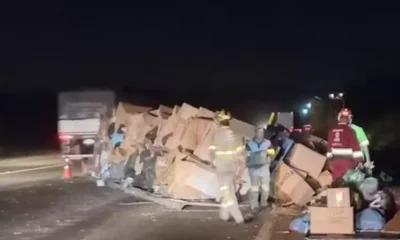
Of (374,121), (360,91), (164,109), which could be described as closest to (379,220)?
(164,109)

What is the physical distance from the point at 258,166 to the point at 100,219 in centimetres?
313

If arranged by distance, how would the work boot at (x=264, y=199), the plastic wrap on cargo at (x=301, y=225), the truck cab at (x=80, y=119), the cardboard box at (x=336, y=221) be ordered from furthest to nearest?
the truck cab at (x=80, y=119) < the work boot at (x=264, y=199) < the plastic wrap on cargo at (x=301, y=225) < the cardboard box at (x=336, y=221)

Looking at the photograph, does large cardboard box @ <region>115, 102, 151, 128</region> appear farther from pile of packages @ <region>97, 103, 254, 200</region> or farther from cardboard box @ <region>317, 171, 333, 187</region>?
cardboard box @ <region>317, 171, 333, 187</region>

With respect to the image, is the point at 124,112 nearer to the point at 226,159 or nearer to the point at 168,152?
the point at 168,152

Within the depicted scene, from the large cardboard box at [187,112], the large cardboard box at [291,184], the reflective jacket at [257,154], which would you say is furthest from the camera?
the large cardboard box at [187,112]

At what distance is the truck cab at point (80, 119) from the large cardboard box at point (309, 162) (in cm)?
1088

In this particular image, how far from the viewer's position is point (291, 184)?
53.8 feet

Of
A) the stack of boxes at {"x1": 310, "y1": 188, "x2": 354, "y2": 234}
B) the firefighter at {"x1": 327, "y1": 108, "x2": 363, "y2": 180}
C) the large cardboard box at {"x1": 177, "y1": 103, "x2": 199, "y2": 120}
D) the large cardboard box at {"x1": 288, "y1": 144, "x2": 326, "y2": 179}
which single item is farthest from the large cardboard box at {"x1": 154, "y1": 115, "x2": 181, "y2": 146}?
the stack of boxes at {"x1": 310, "y1": 188, "x2": 354, "y2": 234}

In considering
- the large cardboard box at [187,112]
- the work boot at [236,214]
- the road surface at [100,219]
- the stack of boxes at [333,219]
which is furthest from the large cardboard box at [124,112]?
A: the stack of boxes at [333,219]

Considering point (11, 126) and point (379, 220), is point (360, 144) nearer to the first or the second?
point (379, 220)

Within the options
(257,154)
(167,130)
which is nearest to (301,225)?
(257,154)

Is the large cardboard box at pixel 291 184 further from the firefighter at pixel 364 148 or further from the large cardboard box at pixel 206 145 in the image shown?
the firefighter at pixel 364 148

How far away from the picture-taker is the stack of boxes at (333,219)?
11227mm

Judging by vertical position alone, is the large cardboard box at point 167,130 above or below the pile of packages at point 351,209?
above
